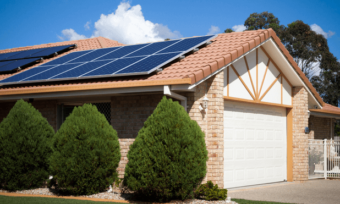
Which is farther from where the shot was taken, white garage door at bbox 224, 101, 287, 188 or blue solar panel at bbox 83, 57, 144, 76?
white garage door at bbox 224, 101, 287, 188

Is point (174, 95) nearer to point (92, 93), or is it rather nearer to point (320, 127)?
point (92, 93)

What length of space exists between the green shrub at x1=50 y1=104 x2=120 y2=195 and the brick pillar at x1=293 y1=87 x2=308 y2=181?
25.0 ft

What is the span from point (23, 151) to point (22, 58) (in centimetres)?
770

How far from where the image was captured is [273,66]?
1384 centimetres

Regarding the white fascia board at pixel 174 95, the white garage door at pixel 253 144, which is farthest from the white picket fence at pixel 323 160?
the white fascia board at pixel 174 95

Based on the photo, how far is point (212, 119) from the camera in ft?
32.8

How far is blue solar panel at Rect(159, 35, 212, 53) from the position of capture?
1156 cm

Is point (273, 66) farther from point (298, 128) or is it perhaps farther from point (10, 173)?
point (10, 173)

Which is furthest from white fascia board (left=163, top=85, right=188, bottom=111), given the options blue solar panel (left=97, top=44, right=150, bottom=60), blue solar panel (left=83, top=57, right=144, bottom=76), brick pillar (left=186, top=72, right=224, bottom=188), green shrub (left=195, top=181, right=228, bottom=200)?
blue solar panel (left=97, top=44, right=150, bottom=60)

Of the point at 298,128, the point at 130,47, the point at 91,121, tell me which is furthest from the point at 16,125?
the point at 298,128

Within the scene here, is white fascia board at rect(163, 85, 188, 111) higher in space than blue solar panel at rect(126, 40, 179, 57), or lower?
lower

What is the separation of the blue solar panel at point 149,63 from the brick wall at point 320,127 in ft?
37.8

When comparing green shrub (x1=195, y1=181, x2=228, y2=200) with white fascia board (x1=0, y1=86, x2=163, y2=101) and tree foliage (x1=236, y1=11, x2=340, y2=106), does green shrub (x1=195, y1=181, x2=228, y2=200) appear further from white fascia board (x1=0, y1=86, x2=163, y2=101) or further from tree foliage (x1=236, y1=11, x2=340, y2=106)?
tree foliage (x1=236, y1=11, x2=340, y2=106)

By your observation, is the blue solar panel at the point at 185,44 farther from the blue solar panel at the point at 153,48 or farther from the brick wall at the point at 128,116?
the brick wall at the point at 128,116
